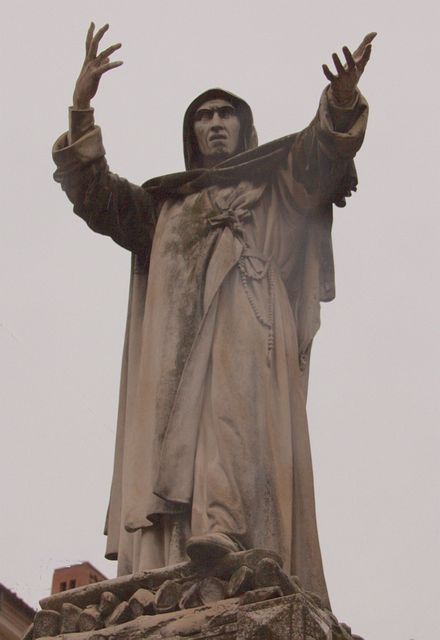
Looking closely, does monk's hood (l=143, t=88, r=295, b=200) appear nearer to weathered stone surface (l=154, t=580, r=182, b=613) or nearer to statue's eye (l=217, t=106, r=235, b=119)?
statue's eye (l=217, t=106, r=235, b=119)

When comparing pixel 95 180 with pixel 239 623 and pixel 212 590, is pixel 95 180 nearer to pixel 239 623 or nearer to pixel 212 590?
pixel 212 590

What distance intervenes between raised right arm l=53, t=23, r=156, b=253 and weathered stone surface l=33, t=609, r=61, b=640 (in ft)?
10.7

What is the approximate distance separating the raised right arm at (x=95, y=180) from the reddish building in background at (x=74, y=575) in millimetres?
20255

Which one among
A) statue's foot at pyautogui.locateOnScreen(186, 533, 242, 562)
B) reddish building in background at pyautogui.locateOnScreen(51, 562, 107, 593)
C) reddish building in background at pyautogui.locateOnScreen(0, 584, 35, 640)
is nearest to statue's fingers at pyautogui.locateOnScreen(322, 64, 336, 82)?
statue's foot at pyautogui.locateOnScreen(186, 533, 242, 562)

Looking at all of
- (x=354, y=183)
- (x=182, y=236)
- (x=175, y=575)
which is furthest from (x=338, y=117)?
(x=175, y=575)

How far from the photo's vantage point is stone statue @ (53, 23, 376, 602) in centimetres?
995

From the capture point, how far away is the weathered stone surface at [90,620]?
9.23m

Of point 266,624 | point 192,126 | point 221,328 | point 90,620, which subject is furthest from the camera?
point 192,126

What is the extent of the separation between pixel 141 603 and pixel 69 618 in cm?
53

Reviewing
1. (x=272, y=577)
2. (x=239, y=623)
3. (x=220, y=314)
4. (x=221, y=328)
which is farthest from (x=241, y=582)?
(x=220, y=314)

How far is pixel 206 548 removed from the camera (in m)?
9.12

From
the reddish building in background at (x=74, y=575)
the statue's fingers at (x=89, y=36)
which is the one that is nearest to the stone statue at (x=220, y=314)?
the statue's fingers at (x=89, y=36)

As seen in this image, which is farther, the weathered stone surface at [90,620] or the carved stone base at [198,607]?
the weathered stone surface at [90,620]

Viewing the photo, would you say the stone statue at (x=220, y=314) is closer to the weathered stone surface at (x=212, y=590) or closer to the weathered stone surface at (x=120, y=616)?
the weathered stone surface at (x=212, y=590)
